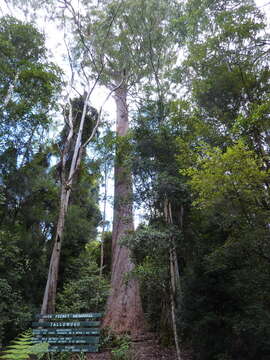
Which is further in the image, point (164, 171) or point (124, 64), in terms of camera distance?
point (124, 64)

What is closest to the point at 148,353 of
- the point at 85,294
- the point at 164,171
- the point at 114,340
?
the point at 114,340

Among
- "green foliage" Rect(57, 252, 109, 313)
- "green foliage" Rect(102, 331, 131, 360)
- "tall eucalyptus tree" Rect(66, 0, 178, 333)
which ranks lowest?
"green foliage" Rect(102, 331, 131, 360)

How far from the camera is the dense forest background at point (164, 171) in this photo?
4121 mm

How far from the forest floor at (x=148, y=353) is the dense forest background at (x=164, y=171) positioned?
24 cm

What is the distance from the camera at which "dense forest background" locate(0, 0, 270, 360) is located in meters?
4.12

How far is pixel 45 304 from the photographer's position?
18.4 feet

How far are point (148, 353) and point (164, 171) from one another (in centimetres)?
410

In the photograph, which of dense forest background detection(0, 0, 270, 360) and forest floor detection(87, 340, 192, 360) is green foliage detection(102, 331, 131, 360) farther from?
dense forest background detection(0, 0, 270, 360)

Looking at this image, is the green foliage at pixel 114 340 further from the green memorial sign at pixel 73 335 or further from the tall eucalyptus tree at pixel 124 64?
the green memorial sign at pixel 73 335

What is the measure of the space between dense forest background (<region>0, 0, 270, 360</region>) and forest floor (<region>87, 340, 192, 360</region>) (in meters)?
0.24

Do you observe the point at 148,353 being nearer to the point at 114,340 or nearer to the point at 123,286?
the point at 114,340

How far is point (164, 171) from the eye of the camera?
5.86 m

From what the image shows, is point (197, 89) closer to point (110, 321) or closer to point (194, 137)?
point (194, 137)

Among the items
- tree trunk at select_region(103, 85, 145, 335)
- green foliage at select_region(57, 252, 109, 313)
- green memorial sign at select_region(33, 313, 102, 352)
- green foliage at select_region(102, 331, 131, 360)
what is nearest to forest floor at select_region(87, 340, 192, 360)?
green foliage at select_region(102, 331, 131, 360)
